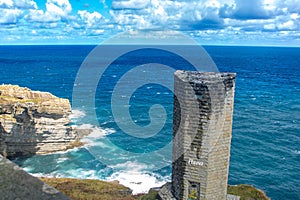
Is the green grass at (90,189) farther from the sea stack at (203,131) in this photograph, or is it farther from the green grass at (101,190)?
the sea stack at (203,131)

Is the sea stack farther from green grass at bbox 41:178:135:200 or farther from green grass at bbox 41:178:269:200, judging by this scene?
green grass at bbox 41:178:135:200

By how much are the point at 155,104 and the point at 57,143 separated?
1296 inches

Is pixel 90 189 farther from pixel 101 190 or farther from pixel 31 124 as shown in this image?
pixel 31 124

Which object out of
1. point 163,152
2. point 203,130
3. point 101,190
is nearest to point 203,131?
point 203,130

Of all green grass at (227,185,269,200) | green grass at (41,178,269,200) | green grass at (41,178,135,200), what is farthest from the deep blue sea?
green grass at (227,185,269,200)

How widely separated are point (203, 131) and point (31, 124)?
107 feet

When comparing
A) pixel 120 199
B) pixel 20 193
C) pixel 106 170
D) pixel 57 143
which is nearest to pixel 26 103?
pixel 57 143

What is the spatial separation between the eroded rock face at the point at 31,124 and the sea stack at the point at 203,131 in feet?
97.4

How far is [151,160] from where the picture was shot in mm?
42688

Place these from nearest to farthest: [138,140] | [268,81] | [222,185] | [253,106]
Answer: [222,185] → [138,140] → [253,106] → [268,81]

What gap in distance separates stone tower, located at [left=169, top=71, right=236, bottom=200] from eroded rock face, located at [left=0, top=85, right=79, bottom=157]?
29689mm

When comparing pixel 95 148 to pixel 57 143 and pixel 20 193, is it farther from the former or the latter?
pixel 20 193

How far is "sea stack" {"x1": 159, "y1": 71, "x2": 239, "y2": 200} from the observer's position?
16891 mm

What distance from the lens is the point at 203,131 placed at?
674 inches
